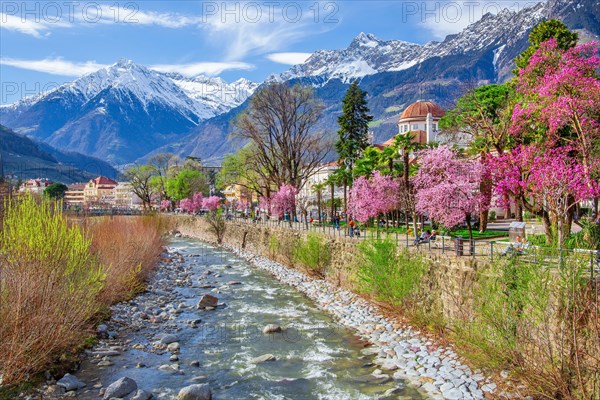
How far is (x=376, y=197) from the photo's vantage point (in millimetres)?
37125

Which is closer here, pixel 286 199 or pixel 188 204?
pixel 286 199

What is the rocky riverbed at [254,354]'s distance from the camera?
12.9 meters

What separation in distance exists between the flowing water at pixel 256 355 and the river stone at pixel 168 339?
0.33m

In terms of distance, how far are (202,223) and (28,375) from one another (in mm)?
56387

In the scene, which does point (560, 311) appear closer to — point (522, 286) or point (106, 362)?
point (522, 286)

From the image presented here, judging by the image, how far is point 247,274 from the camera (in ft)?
111

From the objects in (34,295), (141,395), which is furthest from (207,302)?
(34,295)

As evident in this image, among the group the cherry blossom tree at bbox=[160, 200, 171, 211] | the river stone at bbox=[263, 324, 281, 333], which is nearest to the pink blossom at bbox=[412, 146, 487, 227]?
the river stone at bbox=[263, 324, 281, 333]

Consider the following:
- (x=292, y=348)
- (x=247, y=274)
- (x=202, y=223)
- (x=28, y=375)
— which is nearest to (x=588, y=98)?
(x=292, y=348)

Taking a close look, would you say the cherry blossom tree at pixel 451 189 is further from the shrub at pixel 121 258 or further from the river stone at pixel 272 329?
the shrub at pixel 121 258

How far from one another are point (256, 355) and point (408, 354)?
16.6ft

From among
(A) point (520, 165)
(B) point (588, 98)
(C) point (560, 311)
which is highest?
(B) point (588, 98)

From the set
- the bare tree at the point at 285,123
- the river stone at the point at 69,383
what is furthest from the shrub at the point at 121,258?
the bare tree at the point at 285,123

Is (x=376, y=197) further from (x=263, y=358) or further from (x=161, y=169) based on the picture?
(x=161, y=169)
